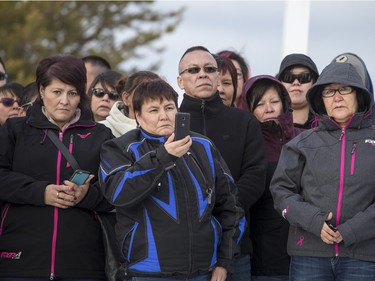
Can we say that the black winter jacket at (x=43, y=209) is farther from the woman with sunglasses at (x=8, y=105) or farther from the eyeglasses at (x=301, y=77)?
the eyeglasses at (x=301, y=77)

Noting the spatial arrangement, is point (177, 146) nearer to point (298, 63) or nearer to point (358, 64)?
point (358, 64)

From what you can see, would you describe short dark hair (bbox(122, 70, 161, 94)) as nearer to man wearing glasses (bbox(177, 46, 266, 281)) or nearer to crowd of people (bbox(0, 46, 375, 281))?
→ crowd of people (bbox(0, 46, 375, 281))

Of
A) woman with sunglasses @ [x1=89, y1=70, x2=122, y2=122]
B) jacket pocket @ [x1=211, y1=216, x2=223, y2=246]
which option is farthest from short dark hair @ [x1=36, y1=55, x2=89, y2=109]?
woman with sunglasses @ [x1=89, y1=70, x2=122, y2=122]

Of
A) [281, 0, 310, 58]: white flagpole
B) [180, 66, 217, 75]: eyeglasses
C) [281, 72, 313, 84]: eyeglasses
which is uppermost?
[281, 0, 310, 58]: white flagpole

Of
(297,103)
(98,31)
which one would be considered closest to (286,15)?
(297,103)

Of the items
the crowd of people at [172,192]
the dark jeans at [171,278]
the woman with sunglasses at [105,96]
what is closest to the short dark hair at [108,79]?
the woman with sunglasses at [105,96]

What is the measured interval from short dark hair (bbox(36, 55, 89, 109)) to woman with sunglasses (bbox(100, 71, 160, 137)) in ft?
1.36

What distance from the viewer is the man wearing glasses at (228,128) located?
527 cm

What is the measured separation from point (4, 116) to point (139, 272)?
2.52 metres

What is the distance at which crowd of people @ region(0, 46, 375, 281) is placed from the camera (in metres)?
4.52

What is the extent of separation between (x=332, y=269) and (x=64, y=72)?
2043mm

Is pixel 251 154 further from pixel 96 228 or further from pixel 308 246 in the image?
pixel 96 228

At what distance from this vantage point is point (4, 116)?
21.4 ft

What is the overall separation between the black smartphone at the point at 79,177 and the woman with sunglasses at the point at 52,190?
3cm
